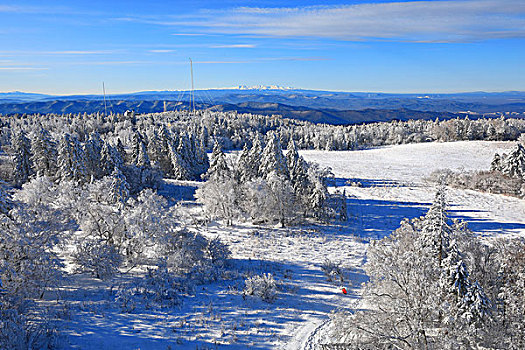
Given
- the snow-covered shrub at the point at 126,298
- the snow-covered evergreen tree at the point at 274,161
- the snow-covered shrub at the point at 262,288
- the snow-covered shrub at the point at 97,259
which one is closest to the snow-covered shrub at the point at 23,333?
the snow-covered shrub at the point at 126,298

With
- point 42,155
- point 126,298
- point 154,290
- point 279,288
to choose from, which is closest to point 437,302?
point 279,288

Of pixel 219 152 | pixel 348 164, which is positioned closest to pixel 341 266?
pixel 219 152

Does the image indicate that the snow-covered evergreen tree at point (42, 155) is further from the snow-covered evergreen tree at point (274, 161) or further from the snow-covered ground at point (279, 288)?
the snow-covered evergreen tree at point (274, 161)

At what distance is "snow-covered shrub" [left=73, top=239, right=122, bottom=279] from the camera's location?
19.5 metres

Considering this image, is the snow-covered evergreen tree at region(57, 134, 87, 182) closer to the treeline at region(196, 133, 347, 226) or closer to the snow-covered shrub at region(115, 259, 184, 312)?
the treeline at region(196, 133, 347, 226)

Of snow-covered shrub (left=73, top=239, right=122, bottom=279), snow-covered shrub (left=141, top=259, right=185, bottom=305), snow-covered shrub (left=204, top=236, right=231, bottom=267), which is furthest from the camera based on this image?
snow-covered shrub (left=204, top=236, right=231, bottom=267)

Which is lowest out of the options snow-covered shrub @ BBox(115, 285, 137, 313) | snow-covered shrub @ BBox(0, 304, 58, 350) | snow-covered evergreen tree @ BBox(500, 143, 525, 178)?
snow-covered shrub @ BBox(115, 285, 137, 313)

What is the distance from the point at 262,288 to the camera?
18797 mm

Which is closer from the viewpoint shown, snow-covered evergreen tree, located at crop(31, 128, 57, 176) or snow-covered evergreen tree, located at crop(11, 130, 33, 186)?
snow-covered evergreen tree, located at crop(31, 128, 57, 176)

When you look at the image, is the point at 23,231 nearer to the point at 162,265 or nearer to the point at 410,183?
the point at 162,265

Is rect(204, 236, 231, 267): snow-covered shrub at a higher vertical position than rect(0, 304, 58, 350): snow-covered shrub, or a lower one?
lower

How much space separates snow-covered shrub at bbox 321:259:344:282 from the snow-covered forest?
0.38 feet

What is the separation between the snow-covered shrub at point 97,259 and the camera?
1945 cm

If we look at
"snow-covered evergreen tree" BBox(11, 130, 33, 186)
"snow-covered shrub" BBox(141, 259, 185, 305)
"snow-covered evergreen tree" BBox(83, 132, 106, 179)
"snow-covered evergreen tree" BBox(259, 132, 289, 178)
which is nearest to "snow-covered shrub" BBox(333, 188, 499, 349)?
"snow-covered shrub" BBox(141, 259, 185, 305)
